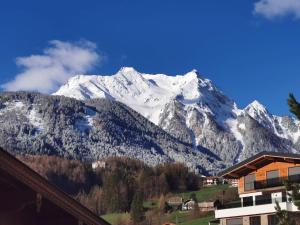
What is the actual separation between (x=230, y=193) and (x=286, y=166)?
107200mm

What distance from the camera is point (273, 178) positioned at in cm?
6084

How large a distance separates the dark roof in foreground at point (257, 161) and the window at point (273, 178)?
1.07 meters

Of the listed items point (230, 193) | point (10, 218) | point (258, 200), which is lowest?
point (10, 218)

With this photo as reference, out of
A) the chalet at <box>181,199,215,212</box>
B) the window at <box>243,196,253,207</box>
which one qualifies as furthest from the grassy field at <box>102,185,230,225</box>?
the window at <box>243,196,253,207</box>

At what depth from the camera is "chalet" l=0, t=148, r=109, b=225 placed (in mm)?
10359

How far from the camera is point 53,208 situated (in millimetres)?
11891

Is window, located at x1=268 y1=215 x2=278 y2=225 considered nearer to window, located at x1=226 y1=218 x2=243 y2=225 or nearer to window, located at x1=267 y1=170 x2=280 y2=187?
window, located at x1=267 y1=170 x2=280 y2=187

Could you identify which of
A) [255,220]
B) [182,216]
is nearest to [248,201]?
[255,220]

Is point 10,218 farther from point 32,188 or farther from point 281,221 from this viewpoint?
point 281,221

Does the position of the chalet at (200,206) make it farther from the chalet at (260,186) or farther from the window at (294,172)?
the window at (294,172)

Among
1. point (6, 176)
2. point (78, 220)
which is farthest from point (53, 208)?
point (6, 176)

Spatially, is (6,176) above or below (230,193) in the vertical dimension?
below

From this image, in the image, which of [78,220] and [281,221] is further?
[281,221]

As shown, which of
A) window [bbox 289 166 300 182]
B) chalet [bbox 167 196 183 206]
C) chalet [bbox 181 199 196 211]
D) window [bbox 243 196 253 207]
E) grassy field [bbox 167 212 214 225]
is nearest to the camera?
window [bbox 289 166 300 182]
